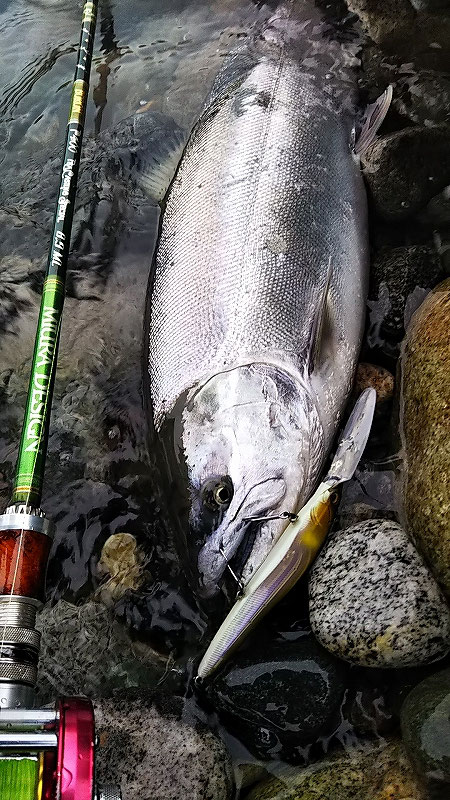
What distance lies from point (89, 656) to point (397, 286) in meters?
2.44

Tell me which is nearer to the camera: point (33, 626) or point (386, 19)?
point (33, 626)

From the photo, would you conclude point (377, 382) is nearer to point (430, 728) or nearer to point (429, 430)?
point (429, 430)

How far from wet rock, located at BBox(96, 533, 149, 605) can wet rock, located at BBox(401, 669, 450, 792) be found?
51.7 inches

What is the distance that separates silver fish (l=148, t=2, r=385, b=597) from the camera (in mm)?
2984

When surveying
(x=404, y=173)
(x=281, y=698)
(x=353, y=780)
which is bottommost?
(x=353, y=780)

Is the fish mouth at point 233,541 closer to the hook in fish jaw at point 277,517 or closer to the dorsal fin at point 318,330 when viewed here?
the hook in fish jaw at point 277,517

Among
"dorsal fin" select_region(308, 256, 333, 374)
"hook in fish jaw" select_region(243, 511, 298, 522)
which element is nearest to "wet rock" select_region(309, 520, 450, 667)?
"hook in fish jaw" select_region(243, 511, 298, 522)

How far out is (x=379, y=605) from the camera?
2.68m

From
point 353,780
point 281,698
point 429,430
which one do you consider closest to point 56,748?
point 281,698

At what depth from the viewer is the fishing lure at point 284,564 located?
2748 millimetres

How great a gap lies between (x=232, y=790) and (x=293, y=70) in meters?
3.99

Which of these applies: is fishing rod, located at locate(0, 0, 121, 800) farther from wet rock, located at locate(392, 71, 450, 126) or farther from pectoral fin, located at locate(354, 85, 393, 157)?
wet rock, located at locate(392, 71, 450, 126)

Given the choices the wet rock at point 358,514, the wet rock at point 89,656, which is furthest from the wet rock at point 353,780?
the wet rock at point 358,514

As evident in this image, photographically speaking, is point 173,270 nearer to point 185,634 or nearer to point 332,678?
point 185,634
